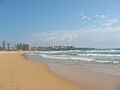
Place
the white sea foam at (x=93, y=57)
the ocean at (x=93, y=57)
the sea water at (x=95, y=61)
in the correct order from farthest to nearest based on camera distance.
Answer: the white sea foam at (x=93, y=57), the ocean at (x=93, y=57), the sea water at (x=95, y=61)

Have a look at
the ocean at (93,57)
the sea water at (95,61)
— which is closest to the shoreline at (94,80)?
the sea water at (95,61)

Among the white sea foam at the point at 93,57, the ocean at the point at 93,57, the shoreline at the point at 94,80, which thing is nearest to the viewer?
the shoreline at the point at 94,80

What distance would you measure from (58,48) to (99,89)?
14369 centimetres

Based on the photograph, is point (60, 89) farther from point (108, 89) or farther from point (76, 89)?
point (108, 89)

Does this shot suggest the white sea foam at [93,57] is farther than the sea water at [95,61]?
Yes

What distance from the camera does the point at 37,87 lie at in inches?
279

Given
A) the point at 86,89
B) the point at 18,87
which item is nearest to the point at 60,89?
the point at 86,89

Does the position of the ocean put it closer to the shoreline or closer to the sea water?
the sea water

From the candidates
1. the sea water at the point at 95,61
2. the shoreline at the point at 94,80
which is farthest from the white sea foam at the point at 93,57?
the shoreline at the point at 94,80

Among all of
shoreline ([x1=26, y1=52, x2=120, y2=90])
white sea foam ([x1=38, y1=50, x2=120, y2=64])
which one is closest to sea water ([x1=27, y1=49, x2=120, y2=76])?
white sea foam ([x1=38, y1=50, x2=120, y2=64])

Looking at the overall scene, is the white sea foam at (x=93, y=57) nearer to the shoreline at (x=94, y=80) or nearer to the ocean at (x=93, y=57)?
the ocean at (x=93, y=57)

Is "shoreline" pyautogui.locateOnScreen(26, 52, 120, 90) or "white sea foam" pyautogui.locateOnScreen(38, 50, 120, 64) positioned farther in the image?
"white sea foam" pyautogui.locateOnScreen(38, 50, 120, 64)

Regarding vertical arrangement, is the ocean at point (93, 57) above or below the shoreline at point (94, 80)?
above

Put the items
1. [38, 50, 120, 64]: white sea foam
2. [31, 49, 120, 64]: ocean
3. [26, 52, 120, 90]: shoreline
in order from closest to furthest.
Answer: [26, 52, 120, 90]: shoreline, [31, 49, 120, 64]: ocean, [38, 50, 120, 64]: white sea foam
